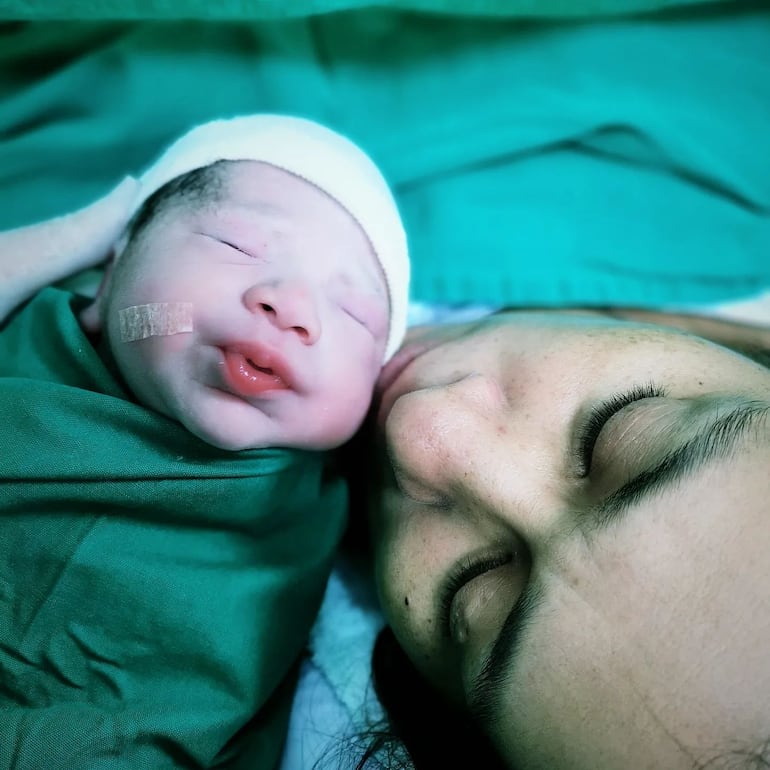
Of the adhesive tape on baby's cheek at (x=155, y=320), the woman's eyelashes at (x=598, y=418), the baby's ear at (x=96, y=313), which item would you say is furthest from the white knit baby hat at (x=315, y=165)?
the woman's eyelashes at (x=598, y=418)

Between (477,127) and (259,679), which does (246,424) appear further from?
(477,127)

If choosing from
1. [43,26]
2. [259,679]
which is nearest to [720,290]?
[259,679]

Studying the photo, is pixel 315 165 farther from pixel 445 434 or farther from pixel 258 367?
pixel 445 434

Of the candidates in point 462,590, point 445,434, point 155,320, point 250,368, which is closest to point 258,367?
point 250,368

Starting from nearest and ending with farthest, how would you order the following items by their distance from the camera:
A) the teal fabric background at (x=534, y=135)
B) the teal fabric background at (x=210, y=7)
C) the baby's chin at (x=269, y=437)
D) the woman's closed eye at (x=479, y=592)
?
the woman's closed eye at (x=479, y=592) → the baby's chin at (x=269, y=437) → the teal fabric background at (x=210, y=7) → the teal fabric background at (x=534, y=135)

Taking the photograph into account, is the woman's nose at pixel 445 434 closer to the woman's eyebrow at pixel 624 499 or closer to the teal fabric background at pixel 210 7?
the woman's eyebrow at pixel 624 499

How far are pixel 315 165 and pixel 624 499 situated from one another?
0.64 m

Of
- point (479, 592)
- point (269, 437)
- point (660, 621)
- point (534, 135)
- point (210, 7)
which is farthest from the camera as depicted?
point (534, 135)

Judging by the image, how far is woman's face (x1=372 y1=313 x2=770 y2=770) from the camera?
59cm

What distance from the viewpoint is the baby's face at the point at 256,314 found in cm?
83

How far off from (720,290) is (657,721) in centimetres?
89

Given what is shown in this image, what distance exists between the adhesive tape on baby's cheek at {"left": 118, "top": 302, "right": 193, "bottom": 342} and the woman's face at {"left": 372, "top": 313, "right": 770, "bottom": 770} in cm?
28

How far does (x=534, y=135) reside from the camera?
1.23m

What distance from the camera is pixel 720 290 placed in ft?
4.12
